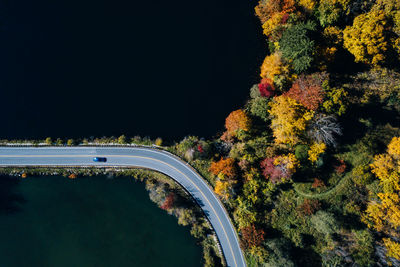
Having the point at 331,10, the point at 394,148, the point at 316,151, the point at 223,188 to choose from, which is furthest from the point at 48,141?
the point at 394,148

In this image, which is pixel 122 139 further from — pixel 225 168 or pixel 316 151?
pixel 316 151

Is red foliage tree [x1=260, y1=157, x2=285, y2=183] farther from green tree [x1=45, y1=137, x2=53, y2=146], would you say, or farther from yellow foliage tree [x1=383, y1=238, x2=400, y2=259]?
green tree [x1=45, y1=137, x2=53, y2=146]

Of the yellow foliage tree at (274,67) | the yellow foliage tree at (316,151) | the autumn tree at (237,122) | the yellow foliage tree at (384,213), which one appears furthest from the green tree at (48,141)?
the yellow foliage tree at (384,213)

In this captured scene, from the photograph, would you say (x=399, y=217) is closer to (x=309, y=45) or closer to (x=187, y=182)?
(x=309, y=45)

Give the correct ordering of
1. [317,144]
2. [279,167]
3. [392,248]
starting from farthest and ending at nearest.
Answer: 1. [279,167]
2. [317,144]
3. [392,248]

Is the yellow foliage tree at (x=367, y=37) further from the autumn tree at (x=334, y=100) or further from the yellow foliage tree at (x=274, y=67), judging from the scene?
the yellow foliage tree at (x=274, y=67)
